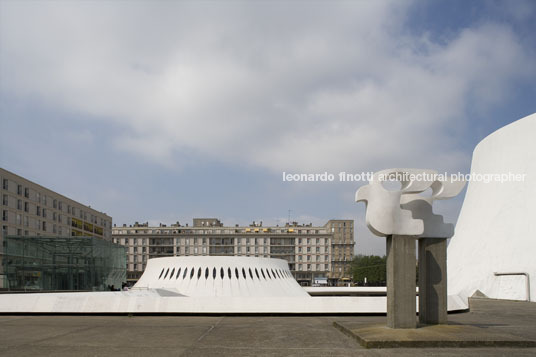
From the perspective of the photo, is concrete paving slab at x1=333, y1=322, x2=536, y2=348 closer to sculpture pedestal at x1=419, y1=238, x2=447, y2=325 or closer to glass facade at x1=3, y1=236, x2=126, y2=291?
sculpture pedestal at x1=419, y1=238, x2=447, y2=325

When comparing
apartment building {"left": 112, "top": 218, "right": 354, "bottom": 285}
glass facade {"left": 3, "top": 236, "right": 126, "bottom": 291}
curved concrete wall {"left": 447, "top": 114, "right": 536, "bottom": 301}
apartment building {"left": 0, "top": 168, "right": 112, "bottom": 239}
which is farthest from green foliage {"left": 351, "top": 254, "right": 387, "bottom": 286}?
glass facade {"left": 3, "top": 236, "right": 126, "bottom": 291}

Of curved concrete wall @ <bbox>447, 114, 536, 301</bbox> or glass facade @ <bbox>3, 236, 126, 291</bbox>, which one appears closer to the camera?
curved concrete wall @ <bbox>447, 114, 536, 301</bbox>

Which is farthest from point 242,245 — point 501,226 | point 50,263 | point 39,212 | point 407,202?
point 407,202

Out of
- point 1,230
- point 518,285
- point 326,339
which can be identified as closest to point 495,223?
point 518,285

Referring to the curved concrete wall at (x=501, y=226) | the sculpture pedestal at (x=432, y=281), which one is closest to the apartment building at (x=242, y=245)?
the curved concrete wall at (x=501, y=226)

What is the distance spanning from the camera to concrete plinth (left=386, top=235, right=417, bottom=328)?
47.0ft

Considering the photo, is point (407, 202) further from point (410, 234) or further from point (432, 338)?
point (432, 338)

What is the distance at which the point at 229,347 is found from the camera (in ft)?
41.4

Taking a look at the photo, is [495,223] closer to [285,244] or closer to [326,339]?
[326,339]

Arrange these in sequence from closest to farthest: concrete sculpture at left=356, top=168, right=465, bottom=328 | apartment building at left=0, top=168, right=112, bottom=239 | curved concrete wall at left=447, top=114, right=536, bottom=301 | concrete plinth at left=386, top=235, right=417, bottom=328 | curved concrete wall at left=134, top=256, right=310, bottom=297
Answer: concrete plinth at left=386, top=235, right=417, bottom=328
concrete sculpture at left=356, top=168, right=465, bottom=328
curved concrete wall at left=134, top=256, right=310, bottom=297
curved concrete wall at left=447, top=114, right=536, bottom=301
apartment building at left=0, top=168, right=112, bottom=239

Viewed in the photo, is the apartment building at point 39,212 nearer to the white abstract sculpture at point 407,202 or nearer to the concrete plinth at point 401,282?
the white abstract sculpture at point 407,202

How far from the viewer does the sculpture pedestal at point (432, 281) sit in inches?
611

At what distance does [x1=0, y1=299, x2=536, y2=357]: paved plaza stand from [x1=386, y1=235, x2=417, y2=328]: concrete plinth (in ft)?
5.66

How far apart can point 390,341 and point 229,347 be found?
14.0 ft
